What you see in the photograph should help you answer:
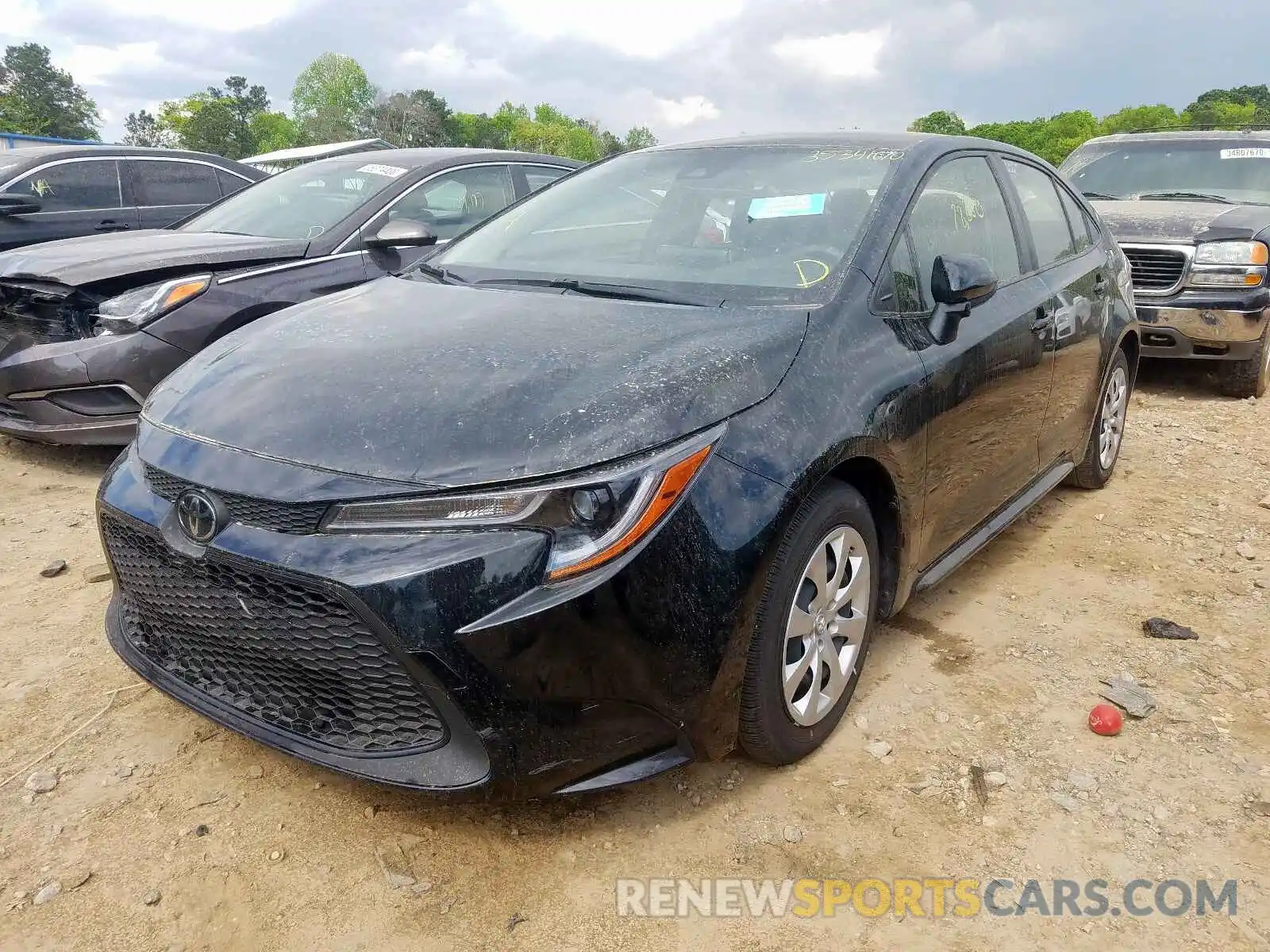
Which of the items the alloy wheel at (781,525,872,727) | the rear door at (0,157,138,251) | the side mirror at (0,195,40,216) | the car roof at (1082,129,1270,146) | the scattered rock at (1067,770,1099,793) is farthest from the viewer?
the car roof at (1082,129,1270,146)

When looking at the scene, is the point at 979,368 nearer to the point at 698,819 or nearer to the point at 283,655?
the point at 698,819

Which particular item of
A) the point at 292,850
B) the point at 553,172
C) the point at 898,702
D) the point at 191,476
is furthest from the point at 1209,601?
the point at 553,172

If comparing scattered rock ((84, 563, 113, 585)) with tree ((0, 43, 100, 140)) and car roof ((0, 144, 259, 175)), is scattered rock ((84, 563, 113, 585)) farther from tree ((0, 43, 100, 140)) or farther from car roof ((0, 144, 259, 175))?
tree ((0, 43, 100, 140))

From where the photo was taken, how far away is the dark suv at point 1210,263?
6.18 meters

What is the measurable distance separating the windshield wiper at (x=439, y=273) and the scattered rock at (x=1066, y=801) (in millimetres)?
2219

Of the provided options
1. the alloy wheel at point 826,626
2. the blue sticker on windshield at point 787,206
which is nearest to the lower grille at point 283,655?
the alloy wheel at point 826,626

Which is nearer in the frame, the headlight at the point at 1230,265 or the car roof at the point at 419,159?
the car roof at the point at 419,159

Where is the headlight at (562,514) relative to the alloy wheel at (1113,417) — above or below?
above

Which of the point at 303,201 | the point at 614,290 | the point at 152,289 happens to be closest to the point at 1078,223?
the point at 614,290

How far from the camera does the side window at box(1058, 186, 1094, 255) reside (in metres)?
4.10

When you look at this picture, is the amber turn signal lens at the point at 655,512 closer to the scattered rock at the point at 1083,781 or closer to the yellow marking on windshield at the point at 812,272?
the yellow marking on windshield at the point at 812,272

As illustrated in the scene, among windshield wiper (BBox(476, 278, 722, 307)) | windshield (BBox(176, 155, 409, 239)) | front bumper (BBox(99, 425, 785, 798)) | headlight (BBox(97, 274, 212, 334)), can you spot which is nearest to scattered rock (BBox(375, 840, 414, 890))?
front bumper (BBox(99, 425, 785, 798))

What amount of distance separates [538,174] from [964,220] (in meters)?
3.54

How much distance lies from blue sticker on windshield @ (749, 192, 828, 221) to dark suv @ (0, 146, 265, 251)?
4.95 metres
